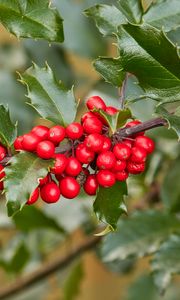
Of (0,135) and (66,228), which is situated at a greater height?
(0,135)

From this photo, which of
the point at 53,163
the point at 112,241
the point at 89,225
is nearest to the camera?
the point at 53,163

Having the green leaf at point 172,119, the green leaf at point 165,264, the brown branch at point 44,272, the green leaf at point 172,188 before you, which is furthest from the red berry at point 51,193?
the brown branch at point 44,272

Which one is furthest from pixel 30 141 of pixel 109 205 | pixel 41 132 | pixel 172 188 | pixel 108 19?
pixel 172 188

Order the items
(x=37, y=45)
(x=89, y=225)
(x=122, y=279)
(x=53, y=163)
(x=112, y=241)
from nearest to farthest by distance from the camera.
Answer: (x=53, y=163)
(x=112, y=241)
(x=37, y=45)
(x=89, y=225)
(x=122, y=279)

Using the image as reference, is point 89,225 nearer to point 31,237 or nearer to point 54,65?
point 31,237

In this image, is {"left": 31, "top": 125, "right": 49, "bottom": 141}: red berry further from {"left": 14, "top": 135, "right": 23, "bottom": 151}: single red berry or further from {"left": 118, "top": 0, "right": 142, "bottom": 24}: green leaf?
{"left": 118, "top": 0, "right": 142, "bottom": 24}: green leaf

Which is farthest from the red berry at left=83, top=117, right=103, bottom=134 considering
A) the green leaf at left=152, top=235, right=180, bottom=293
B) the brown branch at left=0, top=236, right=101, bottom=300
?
the brown branch at left=0, top=236, right=101, bottom=300

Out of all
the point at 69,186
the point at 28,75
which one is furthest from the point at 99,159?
the point at 28,75

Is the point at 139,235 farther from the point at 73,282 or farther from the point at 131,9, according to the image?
the point at 131,9
